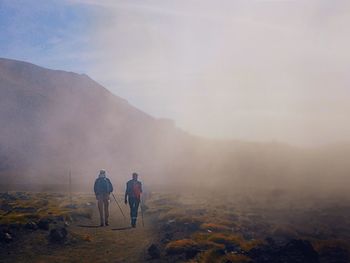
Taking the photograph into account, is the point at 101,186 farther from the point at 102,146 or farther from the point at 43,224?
the point at 102,146

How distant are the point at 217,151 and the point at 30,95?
69.7 meters

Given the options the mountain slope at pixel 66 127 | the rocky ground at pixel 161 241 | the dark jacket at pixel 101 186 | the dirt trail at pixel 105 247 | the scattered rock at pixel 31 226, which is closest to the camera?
the dirt trail at pixel 105 247

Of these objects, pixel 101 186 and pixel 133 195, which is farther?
pixel 133 195

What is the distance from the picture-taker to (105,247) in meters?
16.8

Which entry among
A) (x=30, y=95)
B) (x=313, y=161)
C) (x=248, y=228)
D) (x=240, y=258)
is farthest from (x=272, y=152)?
(x=240, y=258)

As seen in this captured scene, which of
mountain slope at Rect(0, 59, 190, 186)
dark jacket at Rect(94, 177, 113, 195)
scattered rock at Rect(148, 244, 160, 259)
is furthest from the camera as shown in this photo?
mountain slope at Rect(0, 59, 190, 186)

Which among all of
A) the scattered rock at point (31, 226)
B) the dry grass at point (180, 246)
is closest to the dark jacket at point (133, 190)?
the scattered rock at point (31, 226)

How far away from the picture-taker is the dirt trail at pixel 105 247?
49.2ft

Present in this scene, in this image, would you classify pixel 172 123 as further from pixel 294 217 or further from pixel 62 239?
pixel 62 239

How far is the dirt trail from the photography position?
49.2 feet

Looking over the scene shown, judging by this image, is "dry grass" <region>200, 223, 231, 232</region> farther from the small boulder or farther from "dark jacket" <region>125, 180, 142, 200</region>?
the small boulder

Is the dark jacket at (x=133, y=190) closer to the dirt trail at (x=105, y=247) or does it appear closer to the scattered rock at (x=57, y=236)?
the dirt trail at (x=105, y=247)

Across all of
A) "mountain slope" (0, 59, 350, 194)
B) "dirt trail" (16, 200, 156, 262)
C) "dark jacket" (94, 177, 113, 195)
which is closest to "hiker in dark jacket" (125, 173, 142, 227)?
"dirt trail" (16, 200, 156, 262)

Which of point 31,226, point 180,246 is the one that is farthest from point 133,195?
point 180,246
